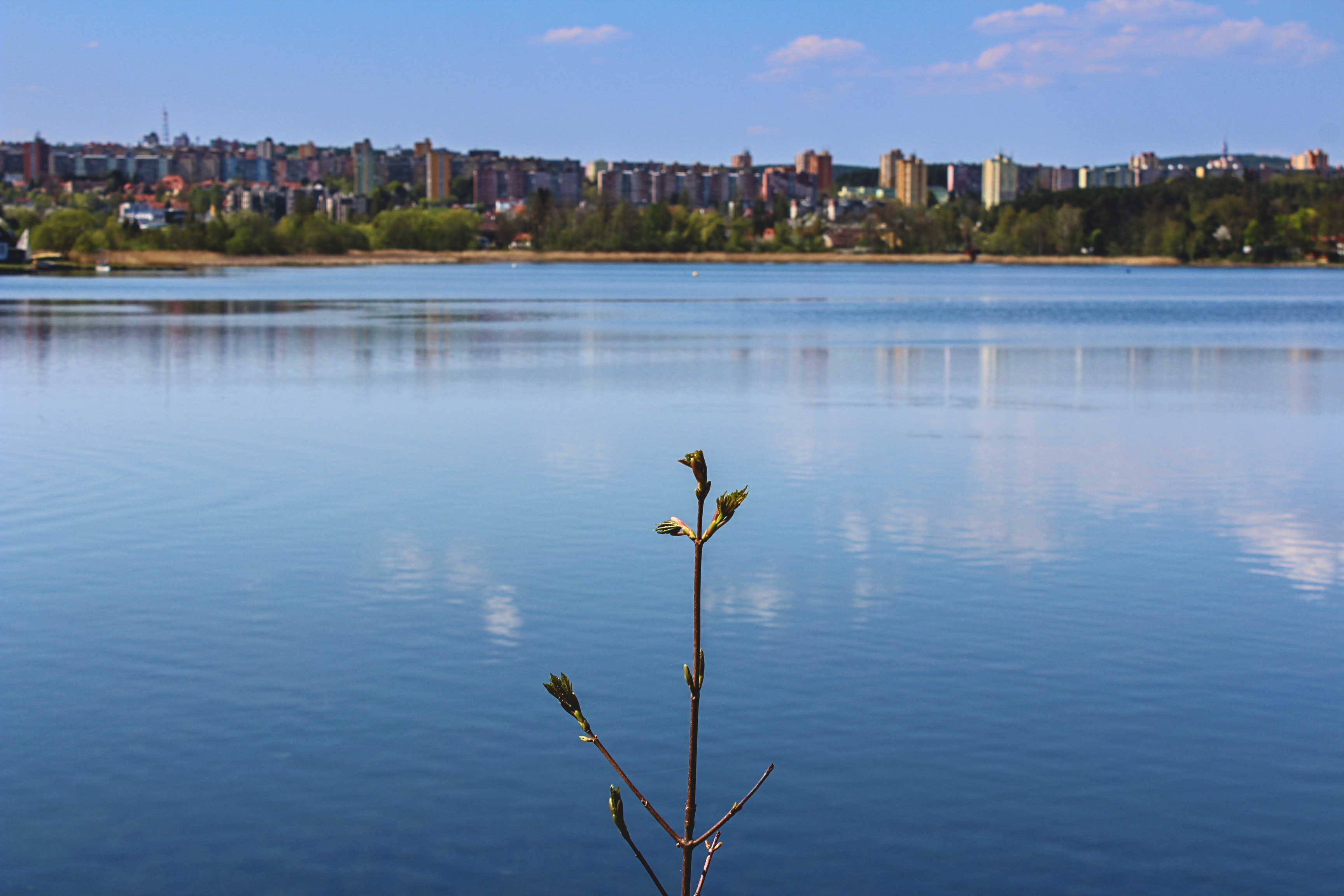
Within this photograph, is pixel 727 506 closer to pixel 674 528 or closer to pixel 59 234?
pixel 674 528

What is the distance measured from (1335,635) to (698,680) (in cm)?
1033

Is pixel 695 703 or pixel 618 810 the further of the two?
pixel 695 703

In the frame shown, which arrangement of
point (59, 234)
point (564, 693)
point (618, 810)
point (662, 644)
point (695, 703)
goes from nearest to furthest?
point (564, 693) → point (618, 810) → point (695, 703) → point (662, 644) → point (59, 234)

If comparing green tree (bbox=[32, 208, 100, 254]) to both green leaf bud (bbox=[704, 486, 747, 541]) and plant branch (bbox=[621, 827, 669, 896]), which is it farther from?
green leaf bud (bbox=[704, 486, 747, 541])

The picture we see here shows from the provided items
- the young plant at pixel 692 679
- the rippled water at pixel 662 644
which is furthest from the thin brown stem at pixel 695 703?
the rippled water at pixel 662 644

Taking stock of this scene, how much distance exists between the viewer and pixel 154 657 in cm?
1138

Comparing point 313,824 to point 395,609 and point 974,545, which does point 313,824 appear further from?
point 974,545

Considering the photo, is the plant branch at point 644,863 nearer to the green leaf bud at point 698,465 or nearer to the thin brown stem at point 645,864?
the thin brown stem at point 645,864

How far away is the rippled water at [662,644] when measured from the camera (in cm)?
792

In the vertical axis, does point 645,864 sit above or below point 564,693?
below

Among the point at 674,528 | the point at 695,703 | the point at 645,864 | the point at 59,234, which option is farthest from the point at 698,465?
the point at 59,234

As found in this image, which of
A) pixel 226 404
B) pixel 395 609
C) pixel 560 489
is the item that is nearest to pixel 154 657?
pixel 395 609

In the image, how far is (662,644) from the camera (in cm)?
1164

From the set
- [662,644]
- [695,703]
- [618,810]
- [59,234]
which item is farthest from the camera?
[59,234]
